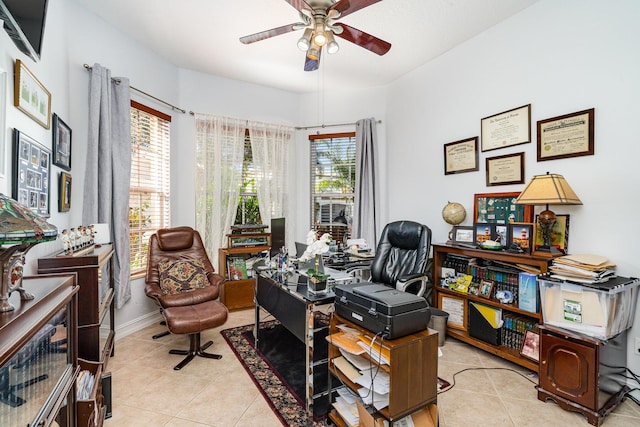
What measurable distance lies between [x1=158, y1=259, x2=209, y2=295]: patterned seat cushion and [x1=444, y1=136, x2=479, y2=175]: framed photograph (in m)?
2.92

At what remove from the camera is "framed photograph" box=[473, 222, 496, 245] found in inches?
110

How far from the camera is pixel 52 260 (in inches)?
68.6

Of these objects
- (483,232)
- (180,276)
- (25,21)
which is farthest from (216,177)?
(483,232)

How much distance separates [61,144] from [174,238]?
4.40 feet

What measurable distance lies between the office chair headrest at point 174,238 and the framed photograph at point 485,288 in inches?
118

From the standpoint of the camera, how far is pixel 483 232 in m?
2.87

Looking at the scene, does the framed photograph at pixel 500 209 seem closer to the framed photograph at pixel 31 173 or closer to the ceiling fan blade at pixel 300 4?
the ceiling fan blade at pixel 300 4

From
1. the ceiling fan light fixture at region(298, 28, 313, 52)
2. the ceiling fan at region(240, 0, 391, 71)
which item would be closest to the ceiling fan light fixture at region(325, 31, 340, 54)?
the ceiling fan at region(240, 0, 391, 71)

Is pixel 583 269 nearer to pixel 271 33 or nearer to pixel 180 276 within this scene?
pixel 271 33

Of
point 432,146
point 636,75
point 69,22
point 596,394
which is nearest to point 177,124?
point 69,22

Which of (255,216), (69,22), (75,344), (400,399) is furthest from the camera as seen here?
(255,216)

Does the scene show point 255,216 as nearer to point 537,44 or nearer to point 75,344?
point 75,344

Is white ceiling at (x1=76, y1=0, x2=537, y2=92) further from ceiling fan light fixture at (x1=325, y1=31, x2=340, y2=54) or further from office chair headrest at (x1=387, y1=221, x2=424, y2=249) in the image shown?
office chair headrest at (x1=387, y1=221, x2=424, y2=249)

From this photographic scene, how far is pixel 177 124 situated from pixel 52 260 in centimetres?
259
